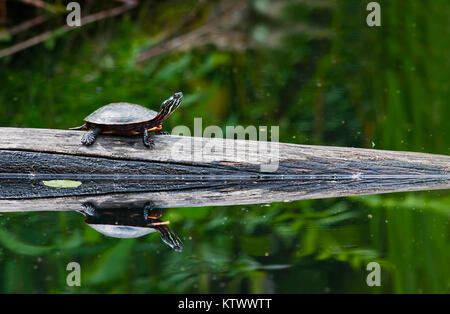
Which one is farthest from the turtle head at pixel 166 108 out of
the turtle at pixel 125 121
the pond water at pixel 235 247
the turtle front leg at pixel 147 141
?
the pond water at pixel 235 247

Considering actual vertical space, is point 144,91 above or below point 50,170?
above

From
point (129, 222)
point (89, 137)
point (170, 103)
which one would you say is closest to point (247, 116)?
point (170, 103)

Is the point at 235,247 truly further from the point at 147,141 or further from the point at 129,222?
the point at 147,141

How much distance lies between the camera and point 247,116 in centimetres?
522

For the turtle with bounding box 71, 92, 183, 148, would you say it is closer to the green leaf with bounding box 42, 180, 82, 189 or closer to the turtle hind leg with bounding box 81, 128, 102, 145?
the turtle hind leg with bounding box 81, 128, 102, 145

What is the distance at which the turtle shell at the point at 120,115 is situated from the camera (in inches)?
144

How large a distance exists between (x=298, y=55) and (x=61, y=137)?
15.7 ft

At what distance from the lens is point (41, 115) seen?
5199 millimetres

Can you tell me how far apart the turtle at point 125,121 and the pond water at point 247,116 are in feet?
1.53

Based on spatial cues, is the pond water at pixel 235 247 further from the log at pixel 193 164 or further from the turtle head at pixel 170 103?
the turtle head at pixel 170 103

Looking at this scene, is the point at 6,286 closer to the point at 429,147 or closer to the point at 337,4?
the point at 429,147

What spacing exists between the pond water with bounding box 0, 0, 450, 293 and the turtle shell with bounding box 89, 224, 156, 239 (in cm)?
1

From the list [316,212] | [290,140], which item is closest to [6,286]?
[316,212]

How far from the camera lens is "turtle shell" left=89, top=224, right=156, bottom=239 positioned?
8.87 ft
